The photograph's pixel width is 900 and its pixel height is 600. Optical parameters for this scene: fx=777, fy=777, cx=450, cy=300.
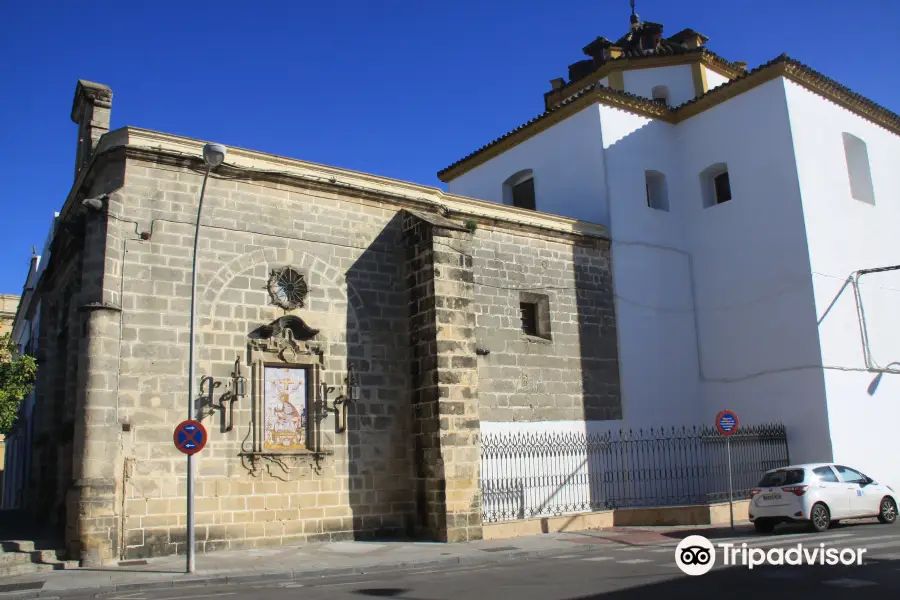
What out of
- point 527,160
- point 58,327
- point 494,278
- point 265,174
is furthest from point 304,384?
point 527,160

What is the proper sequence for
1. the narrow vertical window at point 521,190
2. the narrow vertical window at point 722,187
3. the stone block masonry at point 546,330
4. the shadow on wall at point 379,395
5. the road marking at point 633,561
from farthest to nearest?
1. the narrow vertical window at point 521,190
2. the narrow vertical window at point 722,187
3. the stone block masonry at point 546,330
4. the shadow on wall at point 379,395
5. the road marking at point 633,561

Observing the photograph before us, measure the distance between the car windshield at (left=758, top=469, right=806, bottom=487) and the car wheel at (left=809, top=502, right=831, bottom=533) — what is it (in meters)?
0.55

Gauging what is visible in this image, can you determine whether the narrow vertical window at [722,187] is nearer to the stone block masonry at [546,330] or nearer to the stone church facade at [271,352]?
the stone block masonry at [546,330]

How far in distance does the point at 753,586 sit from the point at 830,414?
11414 millimetres

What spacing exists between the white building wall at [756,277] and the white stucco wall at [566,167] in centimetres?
310

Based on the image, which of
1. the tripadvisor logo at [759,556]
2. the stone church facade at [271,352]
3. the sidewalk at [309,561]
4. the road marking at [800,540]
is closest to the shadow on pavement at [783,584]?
the tripadvisor logo at [759,556]

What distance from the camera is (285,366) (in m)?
14.4

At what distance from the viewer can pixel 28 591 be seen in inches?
376

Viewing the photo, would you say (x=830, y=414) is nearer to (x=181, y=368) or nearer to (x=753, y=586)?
(x=753, y=586)

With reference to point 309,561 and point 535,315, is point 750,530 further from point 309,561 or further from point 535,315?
point 309,561

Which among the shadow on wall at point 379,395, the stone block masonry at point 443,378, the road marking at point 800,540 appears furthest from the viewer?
the shadow on wall at point 379,395

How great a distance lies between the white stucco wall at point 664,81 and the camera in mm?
24281

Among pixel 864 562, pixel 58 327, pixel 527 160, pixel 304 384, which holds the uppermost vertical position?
pixel 527 160

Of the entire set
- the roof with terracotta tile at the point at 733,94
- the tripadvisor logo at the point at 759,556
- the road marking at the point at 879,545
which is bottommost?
the road marking at the point at 879,545
